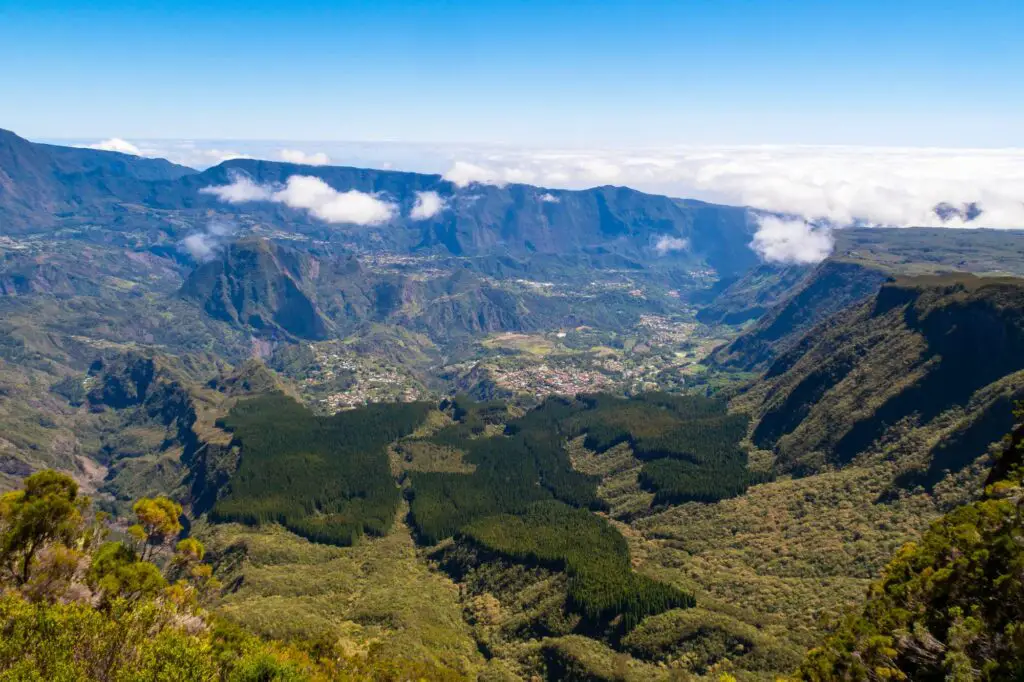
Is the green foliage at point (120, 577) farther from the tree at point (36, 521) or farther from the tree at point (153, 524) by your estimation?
the tree at point (36, 521)

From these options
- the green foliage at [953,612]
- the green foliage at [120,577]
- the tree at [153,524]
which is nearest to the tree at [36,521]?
the green foliage at [120,577]

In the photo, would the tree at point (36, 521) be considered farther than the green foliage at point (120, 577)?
No

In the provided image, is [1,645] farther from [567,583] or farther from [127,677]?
[567,583]

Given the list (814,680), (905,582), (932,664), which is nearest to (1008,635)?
(932,664)

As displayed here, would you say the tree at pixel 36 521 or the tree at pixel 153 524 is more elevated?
the tree at pixel 36 521

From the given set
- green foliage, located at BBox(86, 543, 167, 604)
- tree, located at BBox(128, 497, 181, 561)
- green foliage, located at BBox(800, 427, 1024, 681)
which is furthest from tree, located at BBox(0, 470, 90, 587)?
green foliage, located at BBox(800, 427, 1024, 681)

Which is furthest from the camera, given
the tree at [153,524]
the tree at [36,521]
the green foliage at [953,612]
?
the tree at [153,524]

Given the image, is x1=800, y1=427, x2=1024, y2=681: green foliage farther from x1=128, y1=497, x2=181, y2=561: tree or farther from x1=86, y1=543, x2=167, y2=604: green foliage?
x1=128, y1=497, x2=181, y2=561: tree
